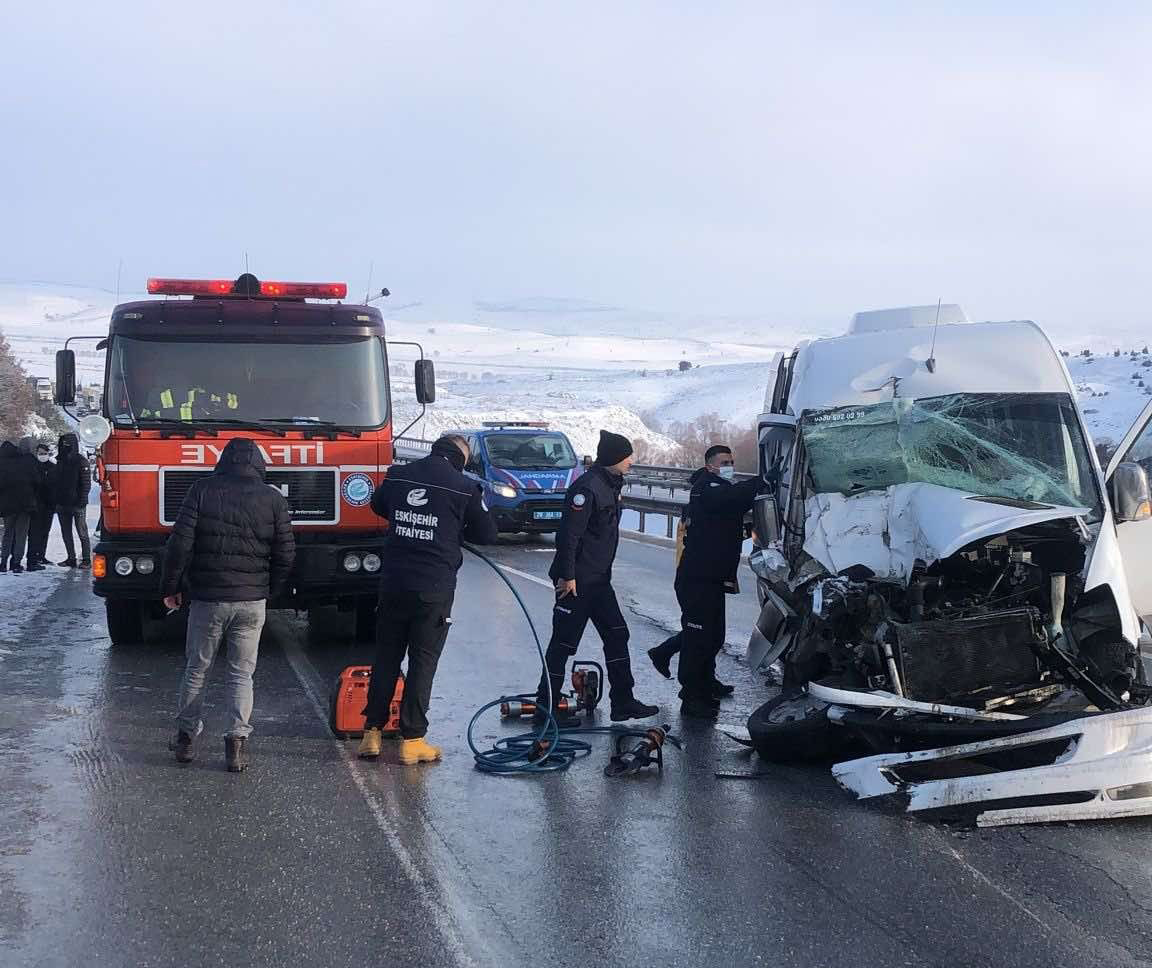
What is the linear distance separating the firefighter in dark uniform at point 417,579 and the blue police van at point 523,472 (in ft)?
39.9

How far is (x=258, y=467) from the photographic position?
23.7 ft

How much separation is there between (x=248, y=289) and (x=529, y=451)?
11.1m

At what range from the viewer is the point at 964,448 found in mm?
7578

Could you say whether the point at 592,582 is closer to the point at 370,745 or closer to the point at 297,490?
the point at 370,745

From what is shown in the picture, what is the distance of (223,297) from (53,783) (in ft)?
16.5

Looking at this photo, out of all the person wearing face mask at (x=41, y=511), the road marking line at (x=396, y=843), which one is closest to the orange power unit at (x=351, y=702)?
the road marking line at (x=396, y=843)

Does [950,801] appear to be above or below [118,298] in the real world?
below

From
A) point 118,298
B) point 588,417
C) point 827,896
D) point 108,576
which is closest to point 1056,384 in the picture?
point 827,896

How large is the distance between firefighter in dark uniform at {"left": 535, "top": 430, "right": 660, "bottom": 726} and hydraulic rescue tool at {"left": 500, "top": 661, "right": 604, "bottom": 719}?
0.11 meters

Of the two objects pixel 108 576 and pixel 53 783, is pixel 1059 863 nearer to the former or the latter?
pixel 53 783

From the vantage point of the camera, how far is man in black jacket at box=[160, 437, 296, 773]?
6.93 meters

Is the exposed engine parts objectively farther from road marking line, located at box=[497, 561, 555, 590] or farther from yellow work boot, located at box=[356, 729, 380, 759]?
road marking line, located at box=[497, 561, 555, 590]

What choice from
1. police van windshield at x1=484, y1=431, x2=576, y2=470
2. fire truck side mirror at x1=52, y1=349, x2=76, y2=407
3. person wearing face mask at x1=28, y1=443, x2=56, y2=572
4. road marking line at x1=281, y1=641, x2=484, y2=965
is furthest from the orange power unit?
police van windshield at x1=484, y1=431, x2=576, y2=470

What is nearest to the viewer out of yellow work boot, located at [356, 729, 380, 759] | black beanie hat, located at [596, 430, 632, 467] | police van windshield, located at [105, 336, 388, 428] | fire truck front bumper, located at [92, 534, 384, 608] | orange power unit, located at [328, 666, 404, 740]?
yellow work boot, located at [356, 729, 380, 759]
